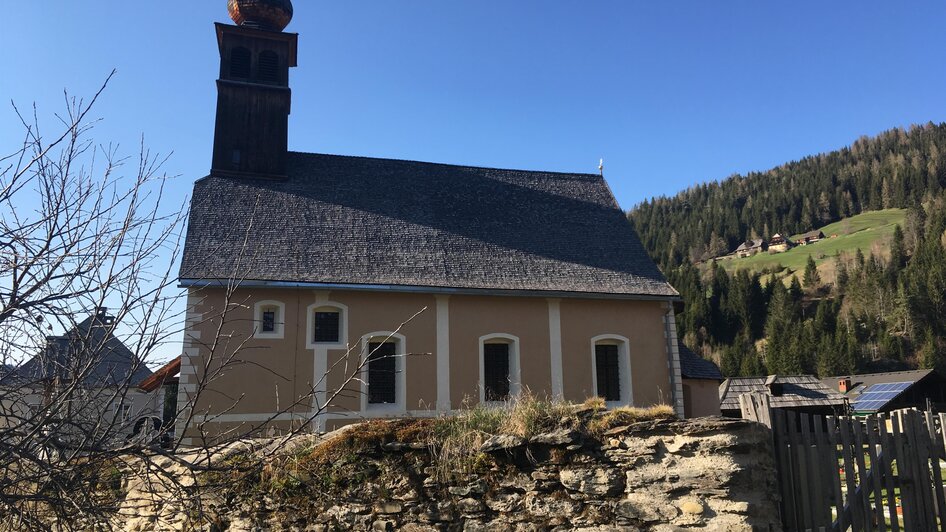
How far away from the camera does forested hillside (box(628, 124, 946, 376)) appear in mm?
65625

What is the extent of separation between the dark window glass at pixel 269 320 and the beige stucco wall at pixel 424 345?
31 cm

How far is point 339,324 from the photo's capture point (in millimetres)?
15625

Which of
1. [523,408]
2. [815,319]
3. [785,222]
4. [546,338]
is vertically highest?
[785,222]

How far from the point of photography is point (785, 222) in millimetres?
114125

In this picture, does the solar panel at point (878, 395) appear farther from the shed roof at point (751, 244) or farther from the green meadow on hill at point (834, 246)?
the shed roof at point (751, 244)

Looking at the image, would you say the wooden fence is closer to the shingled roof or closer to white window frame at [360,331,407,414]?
white window frame at [360,331,407,414]

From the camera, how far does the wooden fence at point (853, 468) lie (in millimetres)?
6156

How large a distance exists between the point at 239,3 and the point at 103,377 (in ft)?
63.5

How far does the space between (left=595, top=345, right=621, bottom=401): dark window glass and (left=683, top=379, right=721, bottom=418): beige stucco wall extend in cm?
270

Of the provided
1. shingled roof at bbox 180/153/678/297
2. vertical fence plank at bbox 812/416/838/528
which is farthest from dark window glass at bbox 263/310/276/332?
vertical fence plank at bbox 812/416/838/528

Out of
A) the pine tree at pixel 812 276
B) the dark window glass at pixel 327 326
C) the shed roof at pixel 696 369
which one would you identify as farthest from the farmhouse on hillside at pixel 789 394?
the pine tree at pixel 812 276

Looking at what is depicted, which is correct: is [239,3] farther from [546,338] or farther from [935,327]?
[935,327]

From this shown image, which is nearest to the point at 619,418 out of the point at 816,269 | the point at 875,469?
the point at 875,469

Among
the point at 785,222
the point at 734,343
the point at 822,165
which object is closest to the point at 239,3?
the point at 734,343
